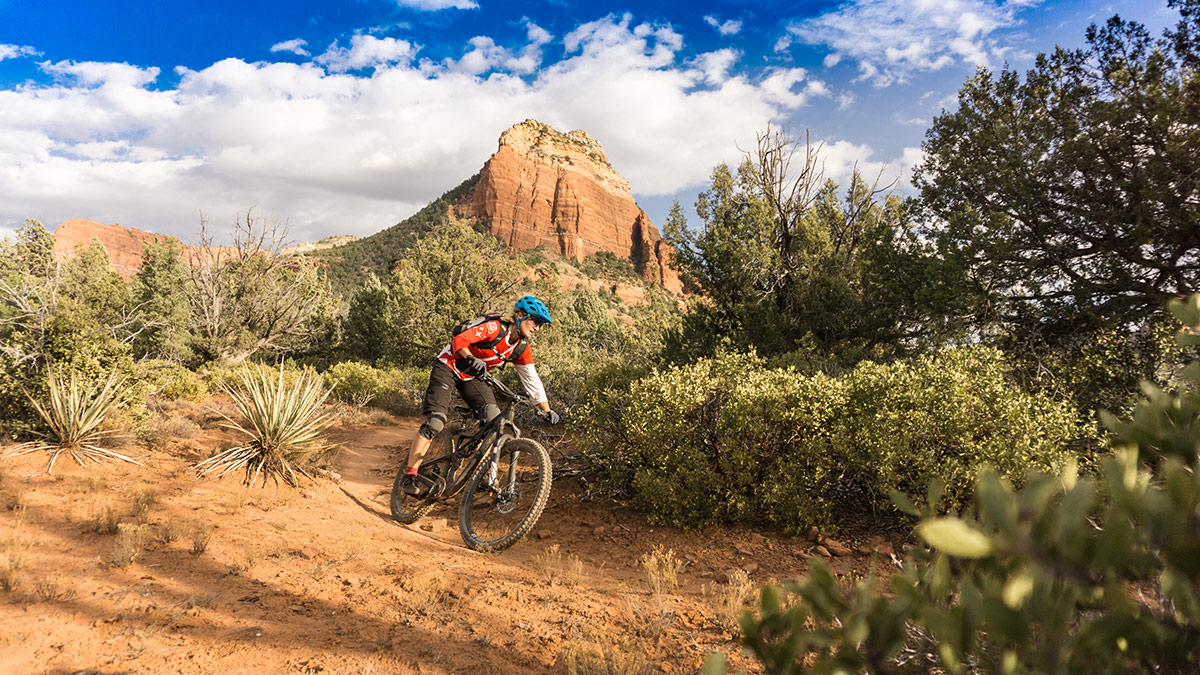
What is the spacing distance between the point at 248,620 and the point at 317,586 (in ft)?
1.56

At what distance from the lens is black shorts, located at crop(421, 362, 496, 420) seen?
502cm

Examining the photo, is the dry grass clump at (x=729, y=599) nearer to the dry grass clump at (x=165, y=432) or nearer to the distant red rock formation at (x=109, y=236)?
the dry grass clump at (x=165, y=432)

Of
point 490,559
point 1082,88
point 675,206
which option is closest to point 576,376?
point 675,206

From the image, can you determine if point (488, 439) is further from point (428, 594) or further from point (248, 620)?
point (248, 620)

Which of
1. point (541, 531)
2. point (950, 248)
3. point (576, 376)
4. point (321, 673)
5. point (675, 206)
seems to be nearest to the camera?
point (321, 673)

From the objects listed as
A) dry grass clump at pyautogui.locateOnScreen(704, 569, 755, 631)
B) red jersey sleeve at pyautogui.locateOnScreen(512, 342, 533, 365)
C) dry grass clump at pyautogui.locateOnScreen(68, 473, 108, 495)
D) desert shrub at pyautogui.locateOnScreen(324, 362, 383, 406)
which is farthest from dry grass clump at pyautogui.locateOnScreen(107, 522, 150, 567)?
desert shrub at pyautogui.locateOnScreen(324, 362, 383, 406)

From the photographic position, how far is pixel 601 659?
2406 millimetres

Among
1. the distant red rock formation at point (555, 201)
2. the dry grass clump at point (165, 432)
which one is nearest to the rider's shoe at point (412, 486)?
the dry grass clump at point (165, 432)

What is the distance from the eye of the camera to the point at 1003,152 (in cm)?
947

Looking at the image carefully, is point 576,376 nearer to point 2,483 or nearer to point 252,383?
point 252,383

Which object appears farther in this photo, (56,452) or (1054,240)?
(1054,240)

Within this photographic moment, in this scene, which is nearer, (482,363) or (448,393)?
(482,363)

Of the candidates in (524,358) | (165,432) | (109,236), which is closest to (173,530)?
(524,358)

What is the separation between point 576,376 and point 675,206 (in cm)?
446
